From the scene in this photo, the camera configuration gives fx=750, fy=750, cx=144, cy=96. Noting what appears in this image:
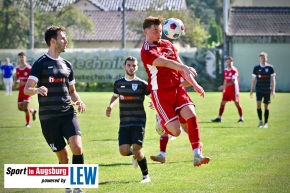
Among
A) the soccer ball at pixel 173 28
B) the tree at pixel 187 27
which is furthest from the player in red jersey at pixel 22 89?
the tree at pixel 187 27

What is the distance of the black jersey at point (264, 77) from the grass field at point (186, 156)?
116cm

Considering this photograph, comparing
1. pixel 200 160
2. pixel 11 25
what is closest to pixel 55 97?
pixel 200 160

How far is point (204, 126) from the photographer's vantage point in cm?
2283

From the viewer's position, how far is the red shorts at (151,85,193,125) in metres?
10.8

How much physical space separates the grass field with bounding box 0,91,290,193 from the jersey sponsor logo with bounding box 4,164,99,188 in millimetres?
210

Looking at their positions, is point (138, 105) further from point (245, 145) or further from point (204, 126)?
point (204, 126)

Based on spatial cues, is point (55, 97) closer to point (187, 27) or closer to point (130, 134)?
point (130, 134)

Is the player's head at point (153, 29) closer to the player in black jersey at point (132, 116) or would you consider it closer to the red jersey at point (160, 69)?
the red jersey at point (160, 69)

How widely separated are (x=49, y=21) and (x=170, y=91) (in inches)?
2267

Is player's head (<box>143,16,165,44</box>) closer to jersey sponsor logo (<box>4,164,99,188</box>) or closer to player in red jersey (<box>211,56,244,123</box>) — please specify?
jersey sponsor logo (<box>4,164,99,188</box>)

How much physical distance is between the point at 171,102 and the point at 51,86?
1802 millimetres

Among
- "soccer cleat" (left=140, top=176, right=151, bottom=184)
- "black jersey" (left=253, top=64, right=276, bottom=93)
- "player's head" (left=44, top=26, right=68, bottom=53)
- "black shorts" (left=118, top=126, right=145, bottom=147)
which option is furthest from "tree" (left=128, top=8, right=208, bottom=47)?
"player's head" (left=44, top=26, right=68, bottom=53)

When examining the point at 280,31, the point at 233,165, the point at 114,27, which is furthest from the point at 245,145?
the point at 114,27

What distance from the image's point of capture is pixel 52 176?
10.6 m
